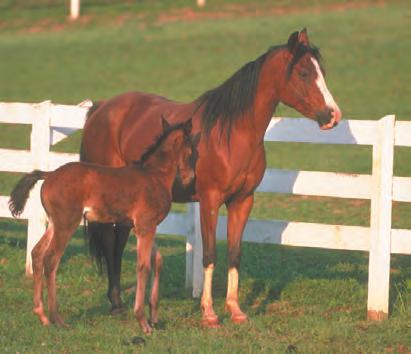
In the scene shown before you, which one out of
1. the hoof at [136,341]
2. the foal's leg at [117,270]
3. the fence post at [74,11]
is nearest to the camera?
the hoof at [136,341]

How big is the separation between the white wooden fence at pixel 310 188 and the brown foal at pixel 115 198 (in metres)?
1.66

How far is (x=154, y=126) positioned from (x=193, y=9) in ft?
87.3

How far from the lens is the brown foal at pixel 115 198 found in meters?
8.54

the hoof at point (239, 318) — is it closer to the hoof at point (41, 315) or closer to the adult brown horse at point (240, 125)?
the adult brown horse at point (240, 125)

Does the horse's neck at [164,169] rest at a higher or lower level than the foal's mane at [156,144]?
lower

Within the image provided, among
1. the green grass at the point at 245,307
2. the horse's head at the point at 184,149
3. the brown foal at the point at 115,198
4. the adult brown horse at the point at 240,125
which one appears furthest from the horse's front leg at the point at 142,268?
the adult brown horse at the point at 240,125

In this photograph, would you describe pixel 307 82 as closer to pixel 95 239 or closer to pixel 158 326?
pixel 158 326

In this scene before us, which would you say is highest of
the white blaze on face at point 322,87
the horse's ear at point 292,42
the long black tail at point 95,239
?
the horse's ear at point 292,42

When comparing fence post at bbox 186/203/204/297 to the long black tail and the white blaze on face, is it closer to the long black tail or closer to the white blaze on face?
the long black tail

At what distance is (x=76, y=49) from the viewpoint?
31969 millimetres

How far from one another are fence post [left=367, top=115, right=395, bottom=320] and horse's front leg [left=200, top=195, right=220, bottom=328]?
1404mm

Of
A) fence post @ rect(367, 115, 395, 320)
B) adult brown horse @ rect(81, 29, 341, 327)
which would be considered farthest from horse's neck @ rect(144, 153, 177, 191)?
fence post @ rect(367, 115, 395, 320)

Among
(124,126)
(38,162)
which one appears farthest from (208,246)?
(38,162)

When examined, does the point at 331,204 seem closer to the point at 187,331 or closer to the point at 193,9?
the point at 187,331
